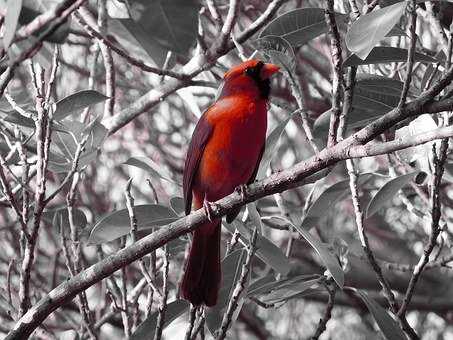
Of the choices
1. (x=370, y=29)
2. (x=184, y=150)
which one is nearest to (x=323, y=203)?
(x=370, y=29)

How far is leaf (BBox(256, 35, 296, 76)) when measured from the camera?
128 inches

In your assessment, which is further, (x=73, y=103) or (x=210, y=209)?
(x=73, y=103)

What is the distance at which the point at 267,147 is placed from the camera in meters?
3.53

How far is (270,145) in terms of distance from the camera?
352cm

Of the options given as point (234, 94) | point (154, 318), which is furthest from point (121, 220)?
point (234, 94)

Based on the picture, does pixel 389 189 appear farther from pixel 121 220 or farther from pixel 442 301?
pixel 442 301

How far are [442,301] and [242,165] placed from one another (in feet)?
9.89

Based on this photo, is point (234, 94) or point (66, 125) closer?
point (66, 125)

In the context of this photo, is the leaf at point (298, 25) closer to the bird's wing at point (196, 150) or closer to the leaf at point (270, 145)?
the leaf at point (270, 145)

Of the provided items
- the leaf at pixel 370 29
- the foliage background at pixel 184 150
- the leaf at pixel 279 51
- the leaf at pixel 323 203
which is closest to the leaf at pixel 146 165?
the foliage background at pixel 184 150

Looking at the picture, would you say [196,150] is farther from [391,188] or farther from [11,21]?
[11,21]

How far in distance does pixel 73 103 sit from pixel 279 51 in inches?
36.0

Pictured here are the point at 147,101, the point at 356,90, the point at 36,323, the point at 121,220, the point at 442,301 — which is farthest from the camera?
the point at 442,301

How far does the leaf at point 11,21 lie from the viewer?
5.87 ft
